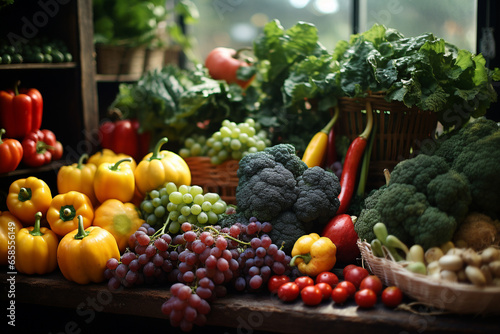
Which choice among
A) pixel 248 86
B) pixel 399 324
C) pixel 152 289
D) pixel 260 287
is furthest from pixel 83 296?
pixel 248 86

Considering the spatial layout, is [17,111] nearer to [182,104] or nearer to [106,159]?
[106,159]

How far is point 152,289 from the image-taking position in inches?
63.3

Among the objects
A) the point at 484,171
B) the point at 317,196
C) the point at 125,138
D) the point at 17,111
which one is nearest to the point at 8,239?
the point at 17,111

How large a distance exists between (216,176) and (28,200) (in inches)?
33.0

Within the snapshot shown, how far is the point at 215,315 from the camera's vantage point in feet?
4.91

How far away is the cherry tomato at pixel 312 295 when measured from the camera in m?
1.46

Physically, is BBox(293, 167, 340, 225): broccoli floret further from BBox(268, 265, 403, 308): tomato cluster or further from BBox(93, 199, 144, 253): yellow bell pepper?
BBox(93, 199, 144, 253): yellow bell pepper

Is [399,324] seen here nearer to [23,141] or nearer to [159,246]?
[159,246]

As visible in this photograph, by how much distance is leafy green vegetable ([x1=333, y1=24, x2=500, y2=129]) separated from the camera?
1.77m

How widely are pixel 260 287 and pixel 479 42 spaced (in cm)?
172

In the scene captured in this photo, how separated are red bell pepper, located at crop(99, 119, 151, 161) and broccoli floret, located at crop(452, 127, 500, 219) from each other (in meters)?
1.68

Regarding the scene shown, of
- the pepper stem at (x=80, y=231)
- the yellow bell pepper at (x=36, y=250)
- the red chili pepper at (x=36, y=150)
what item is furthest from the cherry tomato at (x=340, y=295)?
the red chili pepper at (x=36, y=150)

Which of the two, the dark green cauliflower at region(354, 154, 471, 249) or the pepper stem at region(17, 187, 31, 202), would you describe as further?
the pepper stem at region(17, 187, 31, 202)

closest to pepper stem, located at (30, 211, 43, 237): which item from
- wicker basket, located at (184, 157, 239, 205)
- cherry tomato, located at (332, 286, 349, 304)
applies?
wicker basket, located at (184, 157, 239, 205)
